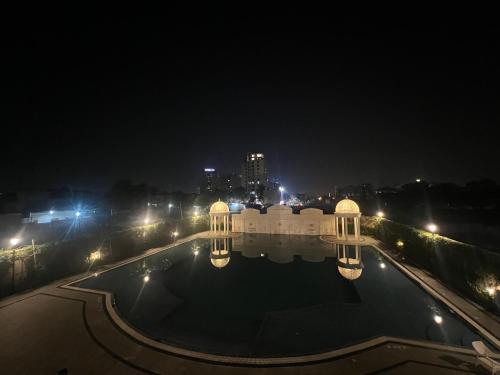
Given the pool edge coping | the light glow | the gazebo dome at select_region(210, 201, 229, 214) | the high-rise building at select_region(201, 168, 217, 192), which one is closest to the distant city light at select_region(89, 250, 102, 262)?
the pool edge coping

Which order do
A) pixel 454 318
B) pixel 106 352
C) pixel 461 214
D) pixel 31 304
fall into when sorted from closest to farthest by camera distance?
pixel 106 352 < pixel 454 318 < pixel 31 304 < pixel 461 214

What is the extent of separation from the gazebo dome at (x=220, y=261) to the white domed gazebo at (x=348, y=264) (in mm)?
6701

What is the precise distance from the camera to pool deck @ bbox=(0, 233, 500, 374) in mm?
5562

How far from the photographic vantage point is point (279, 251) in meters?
18.5

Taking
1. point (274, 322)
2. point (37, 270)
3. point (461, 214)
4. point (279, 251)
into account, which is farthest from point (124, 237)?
point (461, 214)

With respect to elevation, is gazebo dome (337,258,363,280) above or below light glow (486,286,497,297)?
below

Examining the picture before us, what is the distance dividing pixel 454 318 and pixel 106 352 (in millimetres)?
10316

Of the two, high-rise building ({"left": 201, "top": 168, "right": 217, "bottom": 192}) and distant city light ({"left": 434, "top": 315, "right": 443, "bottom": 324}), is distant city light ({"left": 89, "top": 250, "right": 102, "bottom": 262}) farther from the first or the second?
high-rise building ({"left": 201, "top": 168, "right": 217, "bottom": 192})

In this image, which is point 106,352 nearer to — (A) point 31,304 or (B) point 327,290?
(A) point 31,304

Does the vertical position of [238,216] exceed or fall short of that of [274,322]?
it exceeds it

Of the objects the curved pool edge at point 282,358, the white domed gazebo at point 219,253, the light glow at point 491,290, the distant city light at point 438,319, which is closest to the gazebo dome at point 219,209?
the white domed gazebo at point 219,253

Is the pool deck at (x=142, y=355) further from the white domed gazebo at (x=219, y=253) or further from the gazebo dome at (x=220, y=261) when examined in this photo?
the white domed gazebo at (x=219, y=253)

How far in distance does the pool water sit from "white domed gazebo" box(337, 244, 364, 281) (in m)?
0.26

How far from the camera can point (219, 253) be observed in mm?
18297
